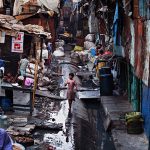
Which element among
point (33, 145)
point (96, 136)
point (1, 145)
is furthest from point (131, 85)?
point (1, 145)

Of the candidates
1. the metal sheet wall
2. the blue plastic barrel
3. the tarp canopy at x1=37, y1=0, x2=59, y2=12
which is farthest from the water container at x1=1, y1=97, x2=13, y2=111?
the tarp canopy at x1=37, y1=0, x2=59, y2=12

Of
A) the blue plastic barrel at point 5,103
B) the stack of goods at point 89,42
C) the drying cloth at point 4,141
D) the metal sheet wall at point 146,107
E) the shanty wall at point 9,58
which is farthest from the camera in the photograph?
the stack of goods at point 89,42

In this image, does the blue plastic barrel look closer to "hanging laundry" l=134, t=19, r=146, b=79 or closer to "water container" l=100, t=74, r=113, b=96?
"hanging laundry" l=134, t=19, r=146, b=79

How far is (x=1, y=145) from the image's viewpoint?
5.73 m

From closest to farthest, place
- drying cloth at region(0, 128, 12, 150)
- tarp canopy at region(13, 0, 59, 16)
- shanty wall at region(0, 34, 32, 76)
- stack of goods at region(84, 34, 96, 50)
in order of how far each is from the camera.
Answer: drying cloth at region(0, 128, 12, 150) < shanty wall at region(0, 34, 32, 76) < tarp canopy at region(13, 0, 59, 16) < stack of goods at region(84, 34, 96, 50)

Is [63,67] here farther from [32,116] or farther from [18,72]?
[32,116]

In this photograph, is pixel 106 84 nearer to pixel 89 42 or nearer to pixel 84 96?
pixel 84 96

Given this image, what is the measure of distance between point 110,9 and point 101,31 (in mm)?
9377

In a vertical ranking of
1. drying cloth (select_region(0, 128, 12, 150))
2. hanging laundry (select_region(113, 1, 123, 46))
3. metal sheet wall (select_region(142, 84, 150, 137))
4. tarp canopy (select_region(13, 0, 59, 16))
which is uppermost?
tarp canopy (select_region(13, 0, 59, 16))

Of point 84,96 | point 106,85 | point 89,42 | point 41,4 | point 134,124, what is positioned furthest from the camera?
point 89,42

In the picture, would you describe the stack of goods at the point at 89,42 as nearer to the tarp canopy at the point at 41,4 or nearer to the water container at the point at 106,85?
the tarp canopy at the point at 41,4

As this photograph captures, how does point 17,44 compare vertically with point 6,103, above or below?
above

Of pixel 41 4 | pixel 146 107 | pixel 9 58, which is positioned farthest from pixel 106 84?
pixel 41 4

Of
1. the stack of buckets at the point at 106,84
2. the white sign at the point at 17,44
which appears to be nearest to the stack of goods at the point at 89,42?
the white sign at the point at 17,44
